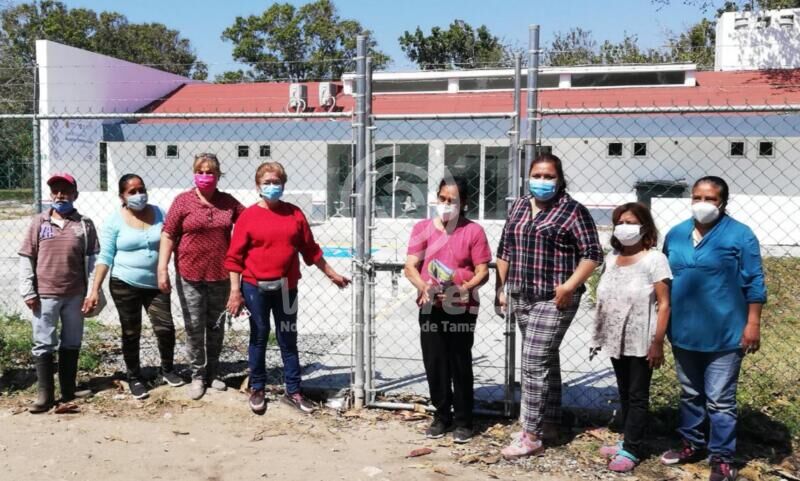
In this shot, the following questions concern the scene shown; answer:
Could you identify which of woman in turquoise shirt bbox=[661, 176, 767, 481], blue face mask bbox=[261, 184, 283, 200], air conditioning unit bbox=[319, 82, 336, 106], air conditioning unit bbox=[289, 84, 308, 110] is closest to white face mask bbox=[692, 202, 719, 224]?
woman in turquoise shirt bbox=[661, 176, 767, 481]

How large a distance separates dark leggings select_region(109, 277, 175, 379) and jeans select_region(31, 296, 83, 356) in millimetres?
287

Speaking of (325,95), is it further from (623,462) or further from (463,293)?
(623,462)

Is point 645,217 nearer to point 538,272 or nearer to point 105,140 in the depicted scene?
point 538,272

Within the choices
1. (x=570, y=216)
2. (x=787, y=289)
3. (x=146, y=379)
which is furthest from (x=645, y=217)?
(x=787, y=289)

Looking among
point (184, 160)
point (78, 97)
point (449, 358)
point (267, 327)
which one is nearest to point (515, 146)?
point (449, 358)

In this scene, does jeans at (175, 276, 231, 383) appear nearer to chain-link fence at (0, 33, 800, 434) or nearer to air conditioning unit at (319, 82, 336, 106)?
chain-link fence at (0, 33, 800, 434)

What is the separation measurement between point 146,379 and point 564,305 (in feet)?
11.5

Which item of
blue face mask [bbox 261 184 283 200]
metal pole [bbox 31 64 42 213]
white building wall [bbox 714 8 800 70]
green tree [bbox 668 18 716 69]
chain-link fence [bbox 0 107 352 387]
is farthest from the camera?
green tree [bbox 668 18 716 69]

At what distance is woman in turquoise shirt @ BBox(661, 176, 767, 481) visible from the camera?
3787mm

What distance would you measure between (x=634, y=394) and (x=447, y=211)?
156 centimetres

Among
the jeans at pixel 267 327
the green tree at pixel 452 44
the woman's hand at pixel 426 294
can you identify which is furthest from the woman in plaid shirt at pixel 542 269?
the green tree at pixel 452 44

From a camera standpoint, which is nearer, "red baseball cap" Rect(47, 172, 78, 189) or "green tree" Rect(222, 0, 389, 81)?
"red baseball cap" Rect(47, 172, 78, 189)

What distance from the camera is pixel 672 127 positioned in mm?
17875

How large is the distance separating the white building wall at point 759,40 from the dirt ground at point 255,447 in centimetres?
2230
